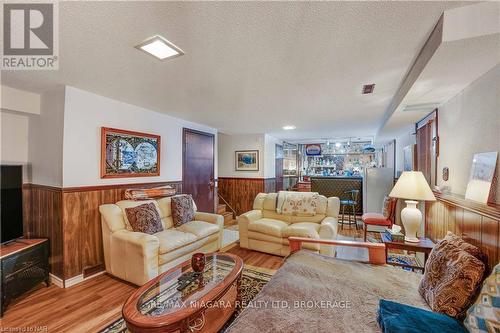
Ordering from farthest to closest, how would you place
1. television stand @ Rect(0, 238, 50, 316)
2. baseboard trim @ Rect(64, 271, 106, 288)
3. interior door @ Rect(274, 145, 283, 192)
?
interior door @ Rect(274, 145, 283, 192) → baseboard trim @ Rect(64, 271, 106, 288) → television stand @ Rect(0, 238, 50, 316)

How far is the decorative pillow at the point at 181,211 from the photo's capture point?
3412mm

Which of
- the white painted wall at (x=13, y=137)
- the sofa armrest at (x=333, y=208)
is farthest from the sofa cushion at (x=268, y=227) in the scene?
the white painted wall at (x=13, y=137)

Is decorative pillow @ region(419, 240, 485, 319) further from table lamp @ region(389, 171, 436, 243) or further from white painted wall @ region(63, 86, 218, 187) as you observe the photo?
white painted wall @ region(63, 86, 218, 187)

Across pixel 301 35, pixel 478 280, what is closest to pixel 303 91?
pixel 301 35

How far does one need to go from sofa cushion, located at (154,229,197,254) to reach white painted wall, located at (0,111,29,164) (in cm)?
206

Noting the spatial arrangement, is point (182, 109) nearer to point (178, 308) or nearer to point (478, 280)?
point (178, 308)

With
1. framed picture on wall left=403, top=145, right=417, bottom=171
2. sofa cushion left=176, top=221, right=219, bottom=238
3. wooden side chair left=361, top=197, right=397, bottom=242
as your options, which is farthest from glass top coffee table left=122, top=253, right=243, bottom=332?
framed picture on wall left=403, top=145, right=417, bottom=171

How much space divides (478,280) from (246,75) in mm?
2274

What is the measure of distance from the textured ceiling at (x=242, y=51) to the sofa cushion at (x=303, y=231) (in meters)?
1.85

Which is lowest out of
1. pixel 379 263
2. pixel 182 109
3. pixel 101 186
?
pixel 379 263

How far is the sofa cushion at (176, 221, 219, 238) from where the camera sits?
10.4ft

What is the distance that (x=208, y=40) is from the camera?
1.63 m

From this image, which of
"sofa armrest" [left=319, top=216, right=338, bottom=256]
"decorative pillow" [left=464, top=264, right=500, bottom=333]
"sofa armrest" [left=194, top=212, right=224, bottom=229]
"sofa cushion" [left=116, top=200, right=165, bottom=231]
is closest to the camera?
"decorative pillow" [left=464, top=264, right=500, bottom=333]

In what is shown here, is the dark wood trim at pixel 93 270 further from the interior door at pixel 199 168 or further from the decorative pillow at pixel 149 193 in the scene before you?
the interior door at pixel 199 168
